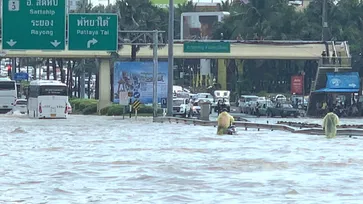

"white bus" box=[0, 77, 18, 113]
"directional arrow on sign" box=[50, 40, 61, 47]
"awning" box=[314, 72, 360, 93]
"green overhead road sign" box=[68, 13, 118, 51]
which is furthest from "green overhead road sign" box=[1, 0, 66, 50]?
"white bus" box=[0, 77, 18, 113]

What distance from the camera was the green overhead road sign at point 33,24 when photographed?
179ft

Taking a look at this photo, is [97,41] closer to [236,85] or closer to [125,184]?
[125,184]

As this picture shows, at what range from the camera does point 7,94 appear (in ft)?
270

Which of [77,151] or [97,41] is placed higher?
[97,41]

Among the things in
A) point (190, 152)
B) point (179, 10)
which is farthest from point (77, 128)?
point (179, 10)

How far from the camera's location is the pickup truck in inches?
3002

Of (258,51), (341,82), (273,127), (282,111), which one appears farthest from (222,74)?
(273,127)

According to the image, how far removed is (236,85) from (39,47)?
55.7m

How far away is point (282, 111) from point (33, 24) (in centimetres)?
2600

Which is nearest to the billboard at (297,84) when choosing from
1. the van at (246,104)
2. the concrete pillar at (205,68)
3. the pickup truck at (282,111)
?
the van at (246,104)

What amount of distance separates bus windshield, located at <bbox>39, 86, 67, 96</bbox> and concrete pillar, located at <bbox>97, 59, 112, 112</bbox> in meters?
9.13

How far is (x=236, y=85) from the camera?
361 ft

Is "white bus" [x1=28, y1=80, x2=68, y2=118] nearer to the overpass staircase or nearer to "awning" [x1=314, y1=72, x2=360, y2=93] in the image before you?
the overpass staircase

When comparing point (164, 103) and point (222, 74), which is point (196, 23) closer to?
point (222, 74)
